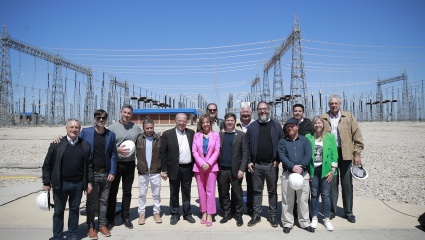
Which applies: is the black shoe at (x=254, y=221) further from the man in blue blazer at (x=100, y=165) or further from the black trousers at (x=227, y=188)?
the man in blue blazer at (x=100, y=165)

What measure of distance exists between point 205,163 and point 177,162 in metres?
0.48

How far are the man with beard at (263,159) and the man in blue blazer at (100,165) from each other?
2089 mm

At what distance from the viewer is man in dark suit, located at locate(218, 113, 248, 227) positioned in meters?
4.39

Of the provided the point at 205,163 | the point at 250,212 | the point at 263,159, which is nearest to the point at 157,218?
the point at 205,163

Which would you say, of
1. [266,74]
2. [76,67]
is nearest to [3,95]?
[76,67]

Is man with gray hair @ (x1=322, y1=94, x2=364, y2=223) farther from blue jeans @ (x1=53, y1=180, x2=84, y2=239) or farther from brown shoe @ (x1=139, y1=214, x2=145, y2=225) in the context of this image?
blue jeans @ (x1=53, y1=180, x2=84, y2=239)

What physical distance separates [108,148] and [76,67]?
5175cm

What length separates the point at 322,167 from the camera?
4184 mm

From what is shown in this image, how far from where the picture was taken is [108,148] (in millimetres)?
3963

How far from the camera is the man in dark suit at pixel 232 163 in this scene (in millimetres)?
4387

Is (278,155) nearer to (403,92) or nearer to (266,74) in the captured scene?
(266,74)

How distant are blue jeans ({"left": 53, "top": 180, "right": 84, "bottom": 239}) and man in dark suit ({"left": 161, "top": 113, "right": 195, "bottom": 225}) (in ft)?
4.14

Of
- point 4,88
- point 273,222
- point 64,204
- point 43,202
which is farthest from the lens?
point 4,88

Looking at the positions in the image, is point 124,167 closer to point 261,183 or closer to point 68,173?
point 68,173
